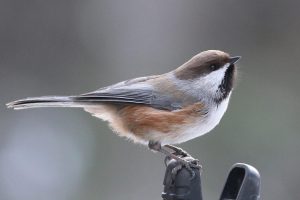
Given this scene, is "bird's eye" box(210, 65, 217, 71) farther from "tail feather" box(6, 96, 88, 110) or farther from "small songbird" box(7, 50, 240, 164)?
"tail feather" box(6, 96, 88, 110)

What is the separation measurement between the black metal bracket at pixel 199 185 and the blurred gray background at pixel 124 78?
2.71 m

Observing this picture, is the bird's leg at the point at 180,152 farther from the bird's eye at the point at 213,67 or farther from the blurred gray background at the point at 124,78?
the blurred gray background at the point at 124,78

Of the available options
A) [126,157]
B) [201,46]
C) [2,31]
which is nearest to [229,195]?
[126,157]

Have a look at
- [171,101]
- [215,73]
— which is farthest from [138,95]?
[215,73]

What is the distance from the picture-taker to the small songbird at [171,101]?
8.83ft

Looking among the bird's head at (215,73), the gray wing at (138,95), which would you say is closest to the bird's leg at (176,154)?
the gray wing at (138,95)

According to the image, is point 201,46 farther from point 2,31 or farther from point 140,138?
point 140,138

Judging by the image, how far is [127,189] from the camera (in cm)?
504

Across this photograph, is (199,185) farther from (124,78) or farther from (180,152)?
(124,78)

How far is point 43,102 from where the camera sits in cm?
262

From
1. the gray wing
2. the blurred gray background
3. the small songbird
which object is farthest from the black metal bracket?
the blurred gray background

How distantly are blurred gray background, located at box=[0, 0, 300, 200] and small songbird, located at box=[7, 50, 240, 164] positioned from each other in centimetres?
198

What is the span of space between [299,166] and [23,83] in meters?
2.77

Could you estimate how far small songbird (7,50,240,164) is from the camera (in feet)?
8.83
